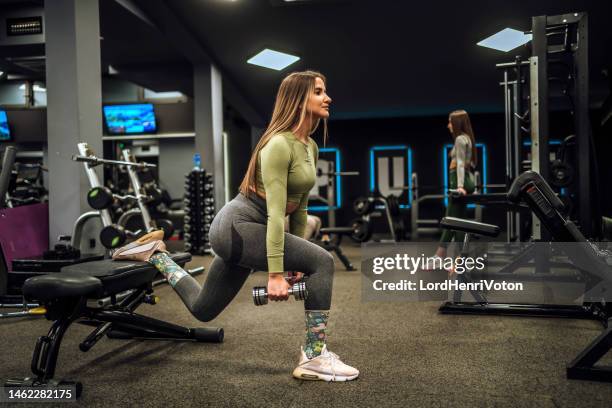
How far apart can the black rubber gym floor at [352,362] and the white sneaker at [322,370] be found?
29 millimetres

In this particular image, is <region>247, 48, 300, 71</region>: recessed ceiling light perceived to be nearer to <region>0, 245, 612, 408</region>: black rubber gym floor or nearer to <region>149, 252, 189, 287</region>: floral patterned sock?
<region>0, 245, 612, 408</region>: black rubber gym floor

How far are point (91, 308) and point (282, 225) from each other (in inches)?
37.2

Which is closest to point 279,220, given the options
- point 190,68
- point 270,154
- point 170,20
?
point 270,154

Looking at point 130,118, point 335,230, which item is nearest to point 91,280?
point 335,230

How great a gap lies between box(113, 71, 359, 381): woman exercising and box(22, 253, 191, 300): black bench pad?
308 millimetres

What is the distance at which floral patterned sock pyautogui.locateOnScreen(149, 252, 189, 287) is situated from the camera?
6.43ft

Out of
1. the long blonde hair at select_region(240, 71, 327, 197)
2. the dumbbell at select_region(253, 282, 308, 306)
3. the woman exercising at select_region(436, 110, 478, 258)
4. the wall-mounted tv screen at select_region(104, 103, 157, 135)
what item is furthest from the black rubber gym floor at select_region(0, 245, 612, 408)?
the wall-mounted tv screen at select_region(104, 103, 157, 135)

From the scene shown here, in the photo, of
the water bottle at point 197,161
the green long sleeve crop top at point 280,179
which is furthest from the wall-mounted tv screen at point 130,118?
the green long sleeve crop top at point 280,179

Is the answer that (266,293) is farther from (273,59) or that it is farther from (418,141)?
(418,141)

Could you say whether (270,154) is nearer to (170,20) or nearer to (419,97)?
(170,20)

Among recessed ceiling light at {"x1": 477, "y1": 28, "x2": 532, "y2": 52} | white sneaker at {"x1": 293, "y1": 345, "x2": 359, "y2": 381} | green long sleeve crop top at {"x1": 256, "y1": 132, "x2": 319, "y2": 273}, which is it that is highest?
recessed ceiling light at {"x1": 477, "y1": 28, "x2": 532, "y2": 52}

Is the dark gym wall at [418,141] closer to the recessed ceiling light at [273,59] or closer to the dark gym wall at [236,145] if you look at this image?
the dark gym wall at [236,145]

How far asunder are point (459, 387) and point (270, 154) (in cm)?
108

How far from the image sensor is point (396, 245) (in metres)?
6.62
